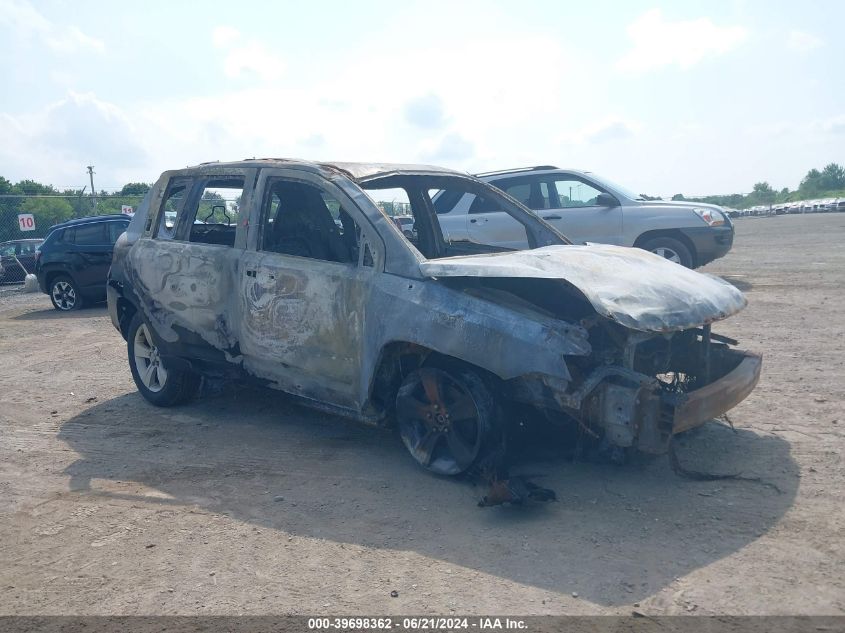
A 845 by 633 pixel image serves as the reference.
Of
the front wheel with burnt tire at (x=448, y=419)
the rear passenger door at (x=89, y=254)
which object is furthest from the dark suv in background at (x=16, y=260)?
the front wheel with burnt tire at (x=448, y=419)

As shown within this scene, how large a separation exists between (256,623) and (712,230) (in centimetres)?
1023

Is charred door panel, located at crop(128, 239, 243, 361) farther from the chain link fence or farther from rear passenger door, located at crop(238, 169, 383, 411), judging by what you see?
the chain link fence

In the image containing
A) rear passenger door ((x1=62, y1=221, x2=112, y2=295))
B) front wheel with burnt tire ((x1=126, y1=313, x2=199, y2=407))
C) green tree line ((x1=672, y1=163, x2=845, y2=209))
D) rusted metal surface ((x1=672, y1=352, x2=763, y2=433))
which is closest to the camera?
rusted metal surface ((x1=672, y1=352, x2=763, y2=433))

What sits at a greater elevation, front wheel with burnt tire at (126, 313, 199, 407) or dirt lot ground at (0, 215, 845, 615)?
front wheel with burnt tire at (126, 313, 199, 407)

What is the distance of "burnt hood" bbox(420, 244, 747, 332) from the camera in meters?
3.87

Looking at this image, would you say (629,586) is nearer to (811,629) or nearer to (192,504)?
(811,629)

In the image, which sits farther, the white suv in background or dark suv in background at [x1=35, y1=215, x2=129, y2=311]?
dark suv in background at [x1=35, y1=215, x2=129, y2=311]

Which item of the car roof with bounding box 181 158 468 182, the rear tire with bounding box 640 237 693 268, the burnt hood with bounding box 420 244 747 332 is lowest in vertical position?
the rear tire with bounding box 640 237 693 268

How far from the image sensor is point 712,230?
37.7 feet

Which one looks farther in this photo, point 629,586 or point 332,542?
point 332,542

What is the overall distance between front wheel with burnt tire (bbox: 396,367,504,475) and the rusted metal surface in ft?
3.28

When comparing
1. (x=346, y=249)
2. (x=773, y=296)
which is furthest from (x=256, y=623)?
(x=773, y=296)

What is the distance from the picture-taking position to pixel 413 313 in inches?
171

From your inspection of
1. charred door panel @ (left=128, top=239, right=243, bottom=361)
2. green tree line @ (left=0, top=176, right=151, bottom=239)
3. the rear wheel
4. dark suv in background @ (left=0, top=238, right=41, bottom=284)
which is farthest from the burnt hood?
dark suv in background @ (left=0, top=238, right=41, bottom=284)
